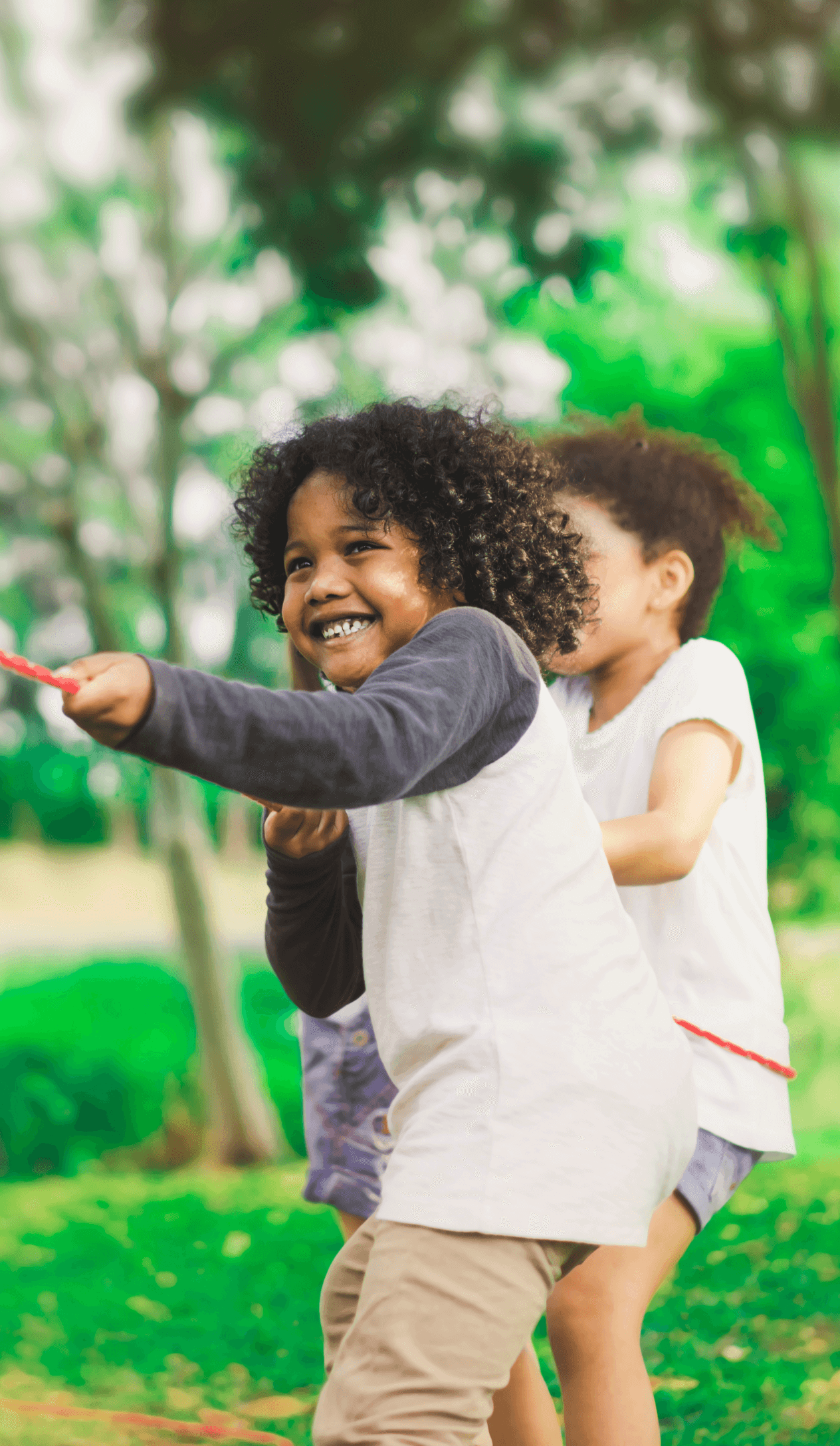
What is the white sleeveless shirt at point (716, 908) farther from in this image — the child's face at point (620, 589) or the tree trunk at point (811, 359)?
the tree trunk at point (811, 359)

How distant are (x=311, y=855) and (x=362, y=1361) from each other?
21.6 inches

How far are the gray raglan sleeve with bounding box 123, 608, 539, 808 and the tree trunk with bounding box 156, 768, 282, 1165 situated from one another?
5.55 meters

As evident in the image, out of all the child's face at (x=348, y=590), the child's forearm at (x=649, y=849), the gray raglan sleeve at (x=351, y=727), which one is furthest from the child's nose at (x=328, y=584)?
the child's forearm at (x=649, y=849)

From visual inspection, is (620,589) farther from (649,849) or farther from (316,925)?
(316,925)

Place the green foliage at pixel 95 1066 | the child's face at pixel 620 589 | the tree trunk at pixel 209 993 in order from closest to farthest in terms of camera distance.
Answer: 1. the child's face at pixel 620 589
2. the tree trunk at pixel 209 993
3. the green foliage at pixel 95 1066

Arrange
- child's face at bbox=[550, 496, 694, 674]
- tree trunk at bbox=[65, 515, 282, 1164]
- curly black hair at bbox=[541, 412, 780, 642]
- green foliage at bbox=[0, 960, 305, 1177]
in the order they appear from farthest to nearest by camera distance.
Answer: green foliage at bbox=[0, 960, 305, 1177] < tree trunk at bbox=[65, 515, 282, 1164] < curly black hair at bbox=[541, 412, 780, 642] < child's face at bbox=[550, 496, 694, 674]

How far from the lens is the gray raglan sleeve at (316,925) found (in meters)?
1.54

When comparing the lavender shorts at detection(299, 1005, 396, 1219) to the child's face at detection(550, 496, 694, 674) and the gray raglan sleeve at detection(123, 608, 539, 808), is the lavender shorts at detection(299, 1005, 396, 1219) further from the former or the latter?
the gray raglan sleeve at detection(123, 608, 539, 808)

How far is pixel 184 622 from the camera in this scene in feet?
22.1

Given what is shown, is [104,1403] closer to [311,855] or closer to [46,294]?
[311,855]

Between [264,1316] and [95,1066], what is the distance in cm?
399

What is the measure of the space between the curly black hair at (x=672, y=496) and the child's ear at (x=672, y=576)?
2 centimetres

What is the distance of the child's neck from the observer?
2.16 m

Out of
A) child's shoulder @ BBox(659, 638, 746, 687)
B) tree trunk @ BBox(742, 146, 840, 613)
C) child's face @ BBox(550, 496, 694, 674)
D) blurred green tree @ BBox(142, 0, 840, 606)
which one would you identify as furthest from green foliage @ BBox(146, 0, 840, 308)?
child's shoulder @ BBox(659, 638, 746, 687)
